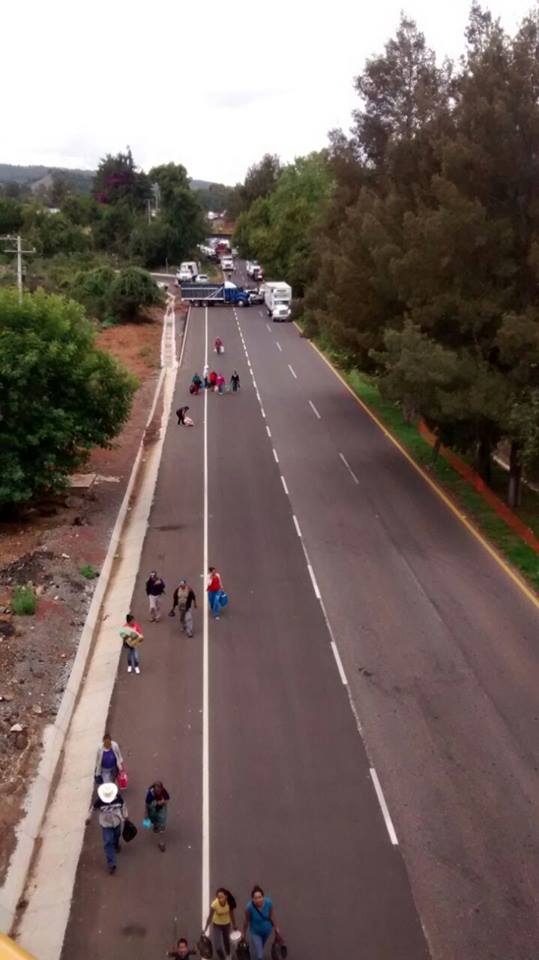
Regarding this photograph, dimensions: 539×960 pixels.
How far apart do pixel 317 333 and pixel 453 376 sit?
34333 millimetres

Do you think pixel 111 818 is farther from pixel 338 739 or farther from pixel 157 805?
pixel 338 739

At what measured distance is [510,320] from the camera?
76.6 ft

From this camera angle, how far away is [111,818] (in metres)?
11.8

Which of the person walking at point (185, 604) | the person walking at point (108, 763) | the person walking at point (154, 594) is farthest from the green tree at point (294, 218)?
the person walking at point (108, 763)

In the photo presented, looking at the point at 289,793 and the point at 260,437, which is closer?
the point at 289,793

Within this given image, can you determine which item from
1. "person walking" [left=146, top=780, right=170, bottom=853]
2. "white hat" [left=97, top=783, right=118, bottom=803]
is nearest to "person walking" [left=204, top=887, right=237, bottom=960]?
"person walking" [left=146, top=780, right=170, bottom=853]

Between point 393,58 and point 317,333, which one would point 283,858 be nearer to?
point 393,58

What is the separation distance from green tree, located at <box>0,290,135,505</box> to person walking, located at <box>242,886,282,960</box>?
55.0 ft

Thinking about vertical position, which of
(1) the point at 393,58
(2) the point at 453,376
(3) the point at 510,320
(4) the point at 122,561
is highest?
(1) the point at 393,58

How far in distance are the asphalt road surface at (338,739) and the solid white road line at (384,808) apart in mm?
90

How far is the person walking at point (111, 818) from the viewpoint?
11.7 m

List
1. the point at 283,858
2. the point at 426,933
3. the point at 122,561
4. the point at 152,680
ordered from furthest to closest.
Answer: the point at 122,561 → the point at 152,680 → the point at 283,858 → the point at 426,933

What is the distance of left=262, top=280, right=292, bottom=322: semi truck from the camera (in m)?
69.4

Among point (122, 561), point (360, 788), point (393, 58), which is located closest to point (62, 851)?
point (360, 788)
